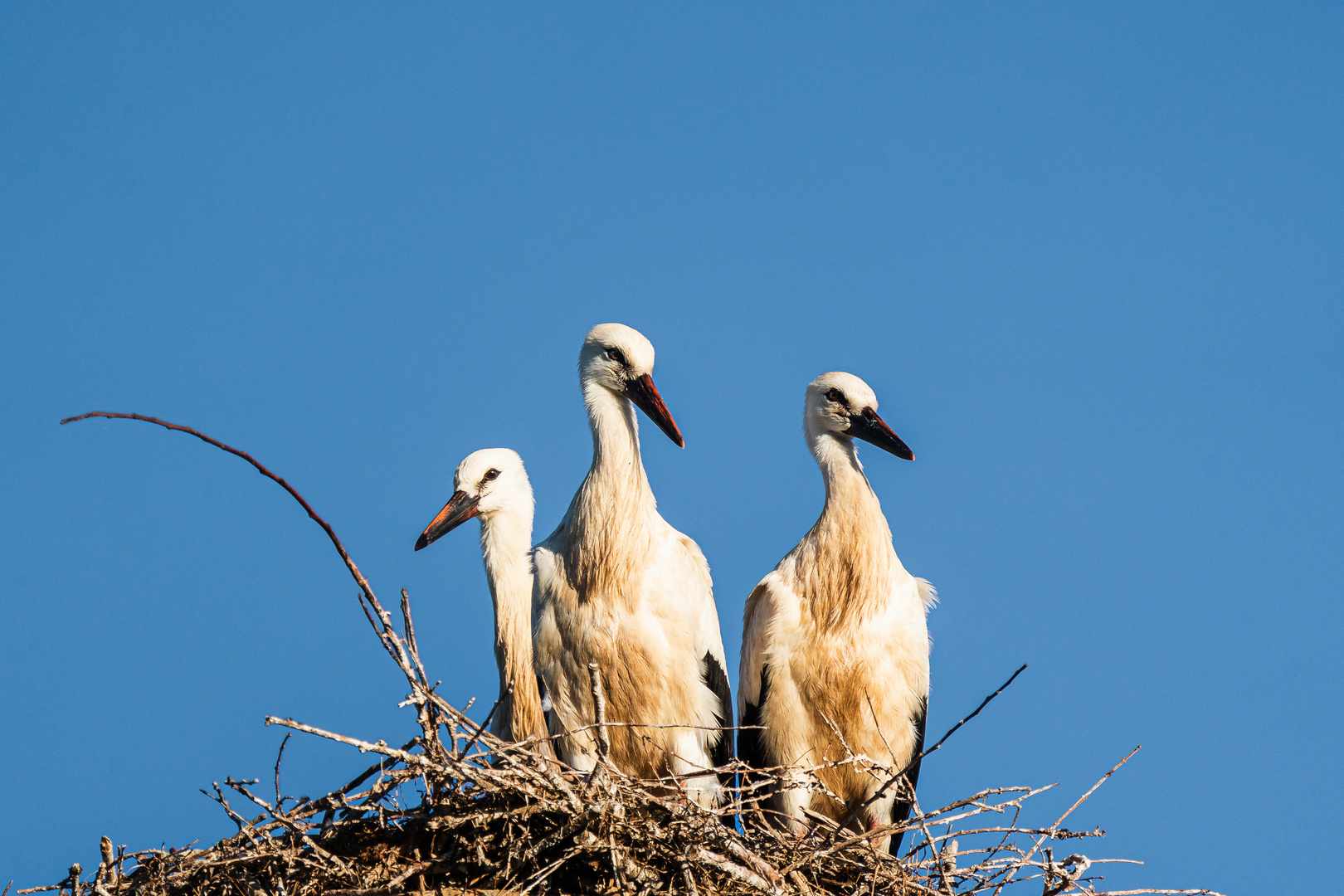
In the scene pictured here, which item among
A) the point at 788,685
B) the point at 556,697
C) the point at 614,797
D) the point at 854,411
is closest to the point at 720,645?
the point at 788,685

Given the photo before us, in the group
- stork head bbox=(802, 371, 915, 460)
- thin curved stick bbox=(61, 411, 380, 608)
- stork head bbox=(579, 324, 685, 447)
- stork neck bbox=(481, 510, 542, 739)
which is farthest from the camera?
stork head bbox=(802, 371, 915, 460)

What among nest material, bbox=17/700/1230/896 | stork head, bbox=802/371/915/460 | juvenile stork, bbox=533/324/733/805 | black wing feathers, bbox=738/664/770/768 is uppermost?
stork head, bbox=802/371/915/460

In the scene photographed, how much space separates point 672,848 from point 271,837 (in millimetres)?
1010

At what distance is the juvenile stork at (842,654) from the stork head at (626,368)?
2.51ft

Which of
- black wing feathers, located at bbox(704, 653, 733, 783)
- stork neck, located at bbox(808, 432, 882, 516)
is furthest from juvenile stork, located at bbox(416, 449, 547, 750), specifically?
stork neck, located at bbox(808, 432, 882, 516)

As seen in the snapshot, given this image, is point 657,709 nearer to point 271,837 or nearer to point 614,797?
point 614,797

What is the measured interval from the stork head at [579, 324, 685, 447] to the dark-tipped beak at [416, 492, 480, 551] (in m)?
0.73

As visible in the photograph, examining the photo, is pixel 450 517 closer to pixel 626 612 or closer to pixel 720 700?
pixel 626 612

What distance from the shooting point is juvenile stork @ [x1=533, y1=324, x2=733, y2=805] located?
4.39m

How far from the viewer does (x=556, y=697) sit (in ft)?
14.4

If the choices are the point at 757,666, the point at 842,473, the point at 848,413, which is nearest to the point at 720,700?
the point at 757,666

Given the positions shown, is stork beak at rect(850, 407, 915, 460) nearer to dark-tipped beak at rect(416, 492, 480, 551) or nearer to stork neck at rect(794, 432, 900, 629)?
stork neck at rect(794, 432, 900, 629)

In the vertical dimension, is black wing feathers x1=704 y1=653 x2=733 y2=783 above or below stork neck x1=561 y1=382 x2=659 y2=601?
below

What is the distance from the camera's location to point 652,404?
450 centimetres
